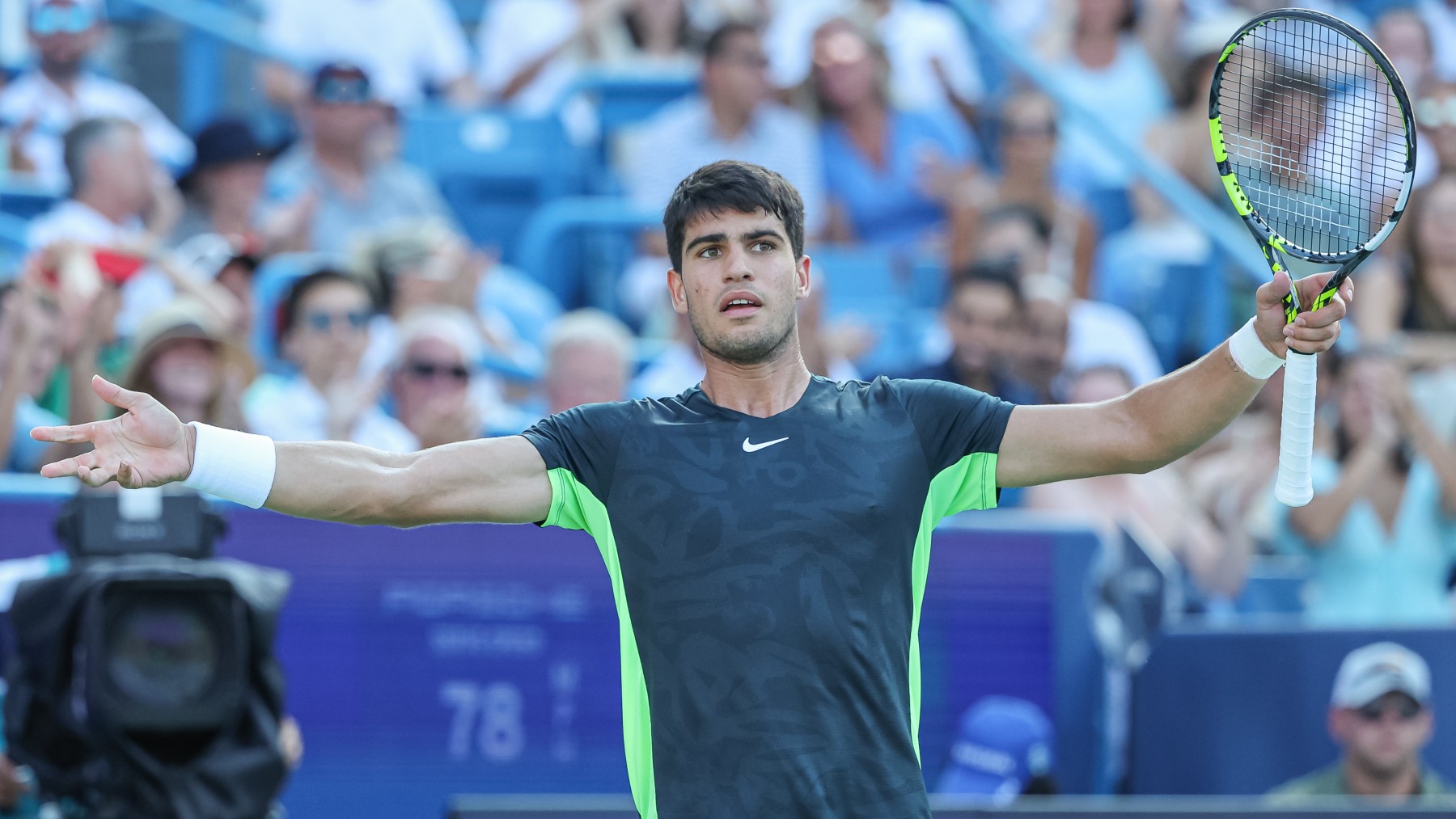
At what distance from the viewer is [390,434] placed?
6.68m

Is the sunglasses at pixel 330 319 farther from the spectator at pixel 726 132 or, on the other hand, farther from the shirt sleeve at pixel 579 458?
the shirt sleeve at pixel 579 458

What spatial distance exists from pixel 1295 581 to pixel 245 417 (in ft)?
12.7

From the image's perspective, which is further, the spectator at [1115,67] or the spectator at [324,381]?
the spectator at [1115,67]

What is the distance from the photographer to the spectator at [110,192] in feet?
25.2

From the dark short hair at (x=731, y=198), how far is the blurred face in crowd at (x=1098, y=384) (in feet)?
12.0

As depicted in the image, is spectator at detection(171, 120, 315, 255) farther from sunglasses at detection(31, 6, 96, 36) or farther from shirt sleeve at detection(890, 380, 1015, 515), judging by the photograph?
shirt sleeve at detection(890, 380, 1015, 515)

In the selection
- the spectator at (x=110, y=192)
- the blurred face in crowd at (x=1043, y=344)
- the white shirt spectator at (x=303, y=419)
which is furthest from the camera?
the spectator at (x=110, y=192)

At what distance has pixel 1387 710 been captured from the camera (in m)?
5.95

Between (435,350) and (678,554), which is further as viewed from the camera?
(435,350)

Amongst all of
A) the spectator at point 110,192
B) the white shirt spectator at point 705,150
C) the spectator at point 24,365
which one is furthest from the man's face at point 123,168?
the white shirt spectator at point 705,150

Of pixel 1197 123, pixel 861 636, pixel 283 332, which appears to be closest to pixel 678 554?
pixel 861 636

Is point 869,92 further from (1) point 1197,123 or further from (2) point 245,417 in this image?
(2) point 245,417

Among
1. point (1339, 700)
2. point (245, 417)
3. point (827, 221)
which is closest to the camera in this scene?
point (1339, 700)

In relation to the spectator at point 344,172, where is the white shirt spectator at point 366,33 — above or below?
above
